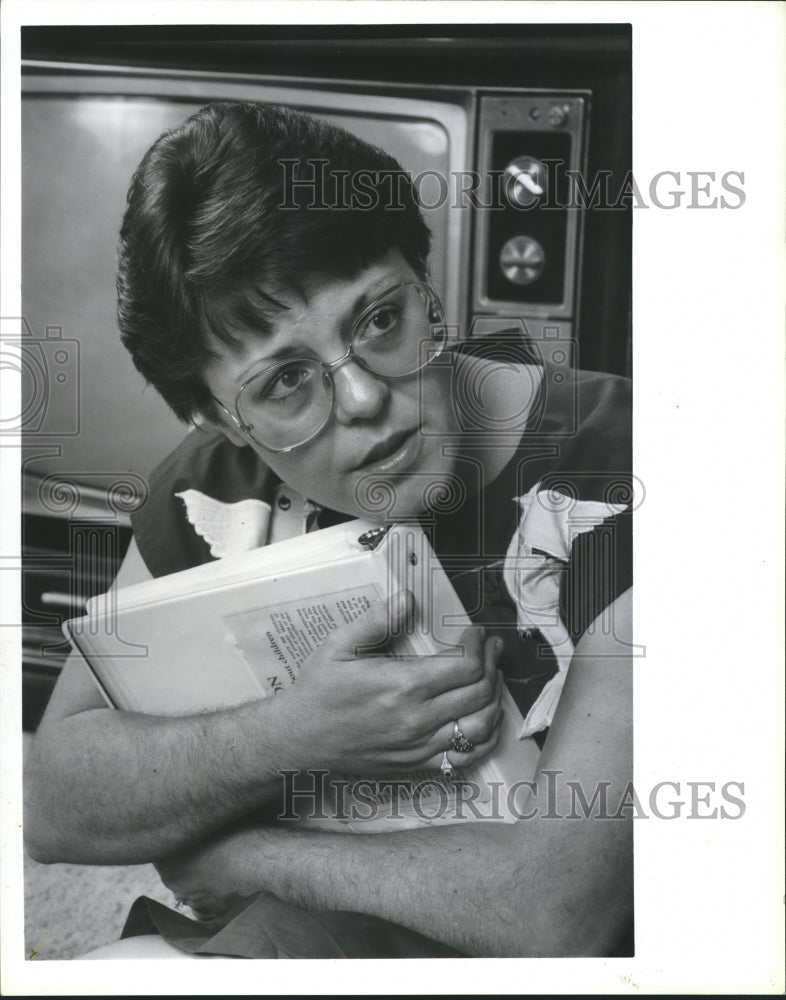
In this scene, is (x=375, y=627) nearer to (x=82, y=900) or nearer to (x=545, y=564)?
(x=545, y=564)

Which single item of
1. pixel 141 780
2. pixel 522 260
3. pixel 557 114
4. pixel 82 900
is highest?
pixel 557 114

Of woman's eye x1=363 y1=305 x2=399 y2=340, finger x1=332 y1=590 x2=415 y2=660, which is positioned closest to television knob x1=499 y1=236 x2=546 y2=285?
woman's eye x1=363 y1=305 x2=399 y2=340

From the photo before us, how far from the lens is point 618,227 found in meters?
1.18

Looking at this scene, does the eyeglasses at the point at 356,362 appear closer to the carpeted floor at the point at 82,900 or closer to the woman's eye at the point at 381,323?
the woman's eye at the point at 381,323

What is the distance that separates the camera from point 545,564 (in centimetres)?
115

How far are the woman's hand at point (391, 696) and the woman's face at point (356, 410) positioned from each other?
13 centimetres

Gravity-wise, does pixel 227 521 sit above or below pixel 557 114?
below

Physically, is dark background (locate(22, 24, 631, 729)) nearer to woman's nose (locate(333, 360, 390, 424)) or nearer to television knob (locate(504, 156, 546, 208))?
television knob (locate(504, 156, 546, 208))

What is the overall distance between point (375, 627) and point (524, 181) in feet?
1.78

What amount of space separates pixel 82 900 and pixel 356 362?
716 mm

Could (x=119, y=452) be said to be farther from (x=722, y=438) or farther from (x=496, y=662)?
(x=722, y=438)

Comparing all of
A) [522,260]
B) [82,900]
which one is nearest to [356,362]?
[522,260]

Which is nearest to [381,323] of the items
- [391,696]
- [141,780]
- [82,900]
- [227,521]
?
[227,521]

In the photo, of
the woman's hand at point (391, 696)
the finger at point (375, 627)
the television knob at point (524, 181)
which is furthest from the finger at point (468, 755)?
the television knob at point (524, 181)
